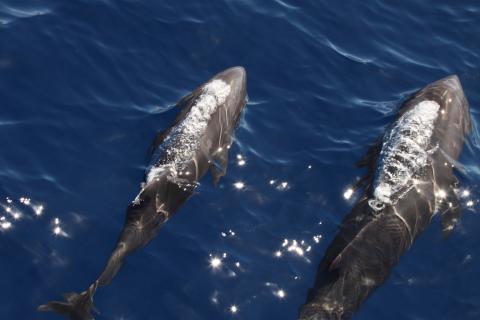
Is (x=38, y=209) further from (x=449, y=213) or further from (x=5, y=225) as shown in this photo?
(x=449, y=213)

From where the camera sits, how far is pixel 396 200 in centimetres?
1322

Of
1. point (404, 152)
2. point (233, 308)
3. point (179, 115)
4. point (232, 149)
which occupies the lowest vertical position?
point (233, 308)

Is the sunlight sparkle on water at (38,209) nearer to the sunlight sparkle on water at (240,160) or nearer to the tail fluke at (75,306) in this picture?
the tail fluke at (75,306)

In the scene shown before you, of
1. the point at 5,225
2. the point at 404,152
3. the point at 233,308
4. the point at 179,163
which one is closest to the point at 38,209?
the point at 5,225

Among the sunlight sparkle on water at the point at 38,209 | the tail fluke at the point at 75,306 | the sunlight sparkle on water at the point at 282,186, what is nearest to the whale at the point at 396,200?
the sunlight sparkle on water at the point at 282,186

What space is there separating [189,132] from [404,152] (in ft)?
15.1

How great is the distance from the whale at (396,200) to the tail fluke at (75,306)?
3603 millimetres

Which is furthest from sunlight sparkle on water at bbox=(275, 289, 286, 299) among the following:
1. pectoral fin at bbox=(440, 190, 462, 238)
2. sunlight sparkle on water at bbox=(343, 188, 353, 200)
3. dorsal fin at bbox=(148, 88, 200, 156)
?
dorsal fin at bbox=(148, 88, 200, 156)

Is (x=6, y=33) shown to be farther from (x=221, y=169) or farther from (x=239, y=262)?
(x=239, y=262)

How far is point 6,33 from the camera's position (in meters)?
16.2

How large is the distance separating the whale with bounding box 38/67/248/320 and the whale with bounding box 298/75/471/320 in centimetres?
307

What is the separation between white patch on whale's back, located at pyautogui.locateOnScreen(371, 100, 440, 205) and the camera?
1353 centimetres

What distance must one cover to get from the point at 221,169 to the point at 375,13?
9.11 metres

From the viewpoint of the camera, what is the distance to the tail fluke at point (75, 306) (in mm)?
10828
